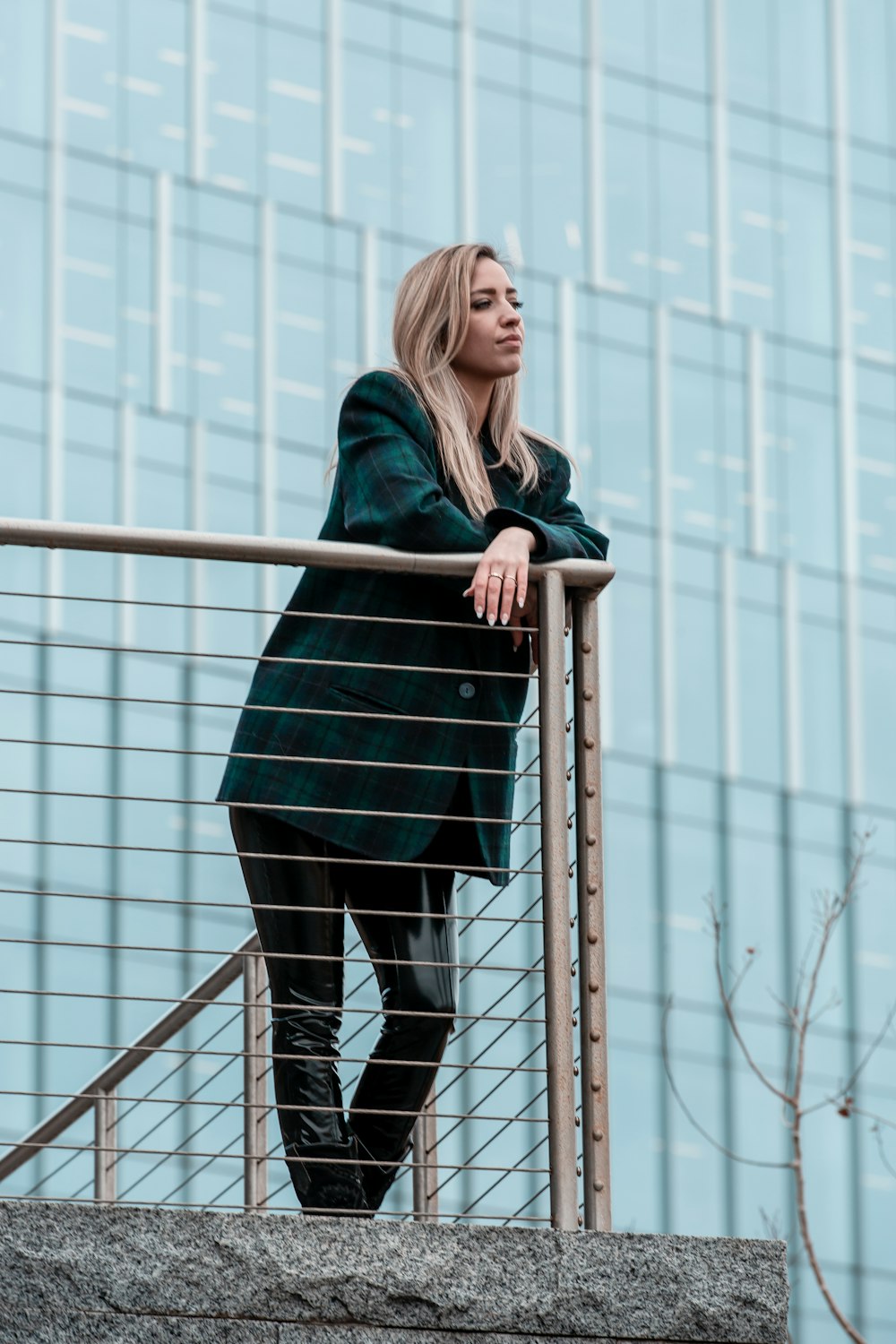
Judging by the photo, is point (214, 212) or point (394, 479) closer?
point (394, 479)

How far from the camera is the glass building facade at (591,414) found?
67.7 ft

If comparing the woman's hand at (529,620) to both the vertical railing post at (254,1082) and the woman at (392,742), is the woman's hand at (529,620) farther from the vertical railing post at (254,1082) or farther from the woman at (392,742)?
the vertical railing post at (254,1082)

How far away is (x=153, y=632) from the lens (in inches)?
814

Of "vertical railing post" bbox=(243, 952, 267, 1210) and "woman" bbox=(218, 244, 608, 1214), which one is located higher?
"woman" bbox=(218, 244, 608, 1214)

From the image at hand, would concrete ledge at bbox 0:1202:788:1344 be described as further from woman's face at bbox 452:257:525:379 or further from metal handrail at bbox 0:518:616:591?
woman's face at bbox 452:257:525:379

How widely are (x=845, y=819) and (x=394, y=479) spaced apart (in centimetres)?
1949

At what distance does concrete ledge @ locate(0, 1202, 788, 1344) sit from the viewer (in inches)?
167

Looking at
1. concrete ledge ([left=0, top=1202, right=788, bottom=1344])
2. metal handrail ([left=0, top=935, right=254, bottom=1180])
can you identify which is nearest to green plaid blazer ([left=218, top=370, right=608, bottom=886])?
concrete ledge ([left=0, top=1202, right=788, bottom=1344])

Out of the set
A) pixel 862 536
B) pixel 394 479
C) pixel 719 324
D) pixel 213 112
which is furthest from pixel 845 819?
pixel 394 479

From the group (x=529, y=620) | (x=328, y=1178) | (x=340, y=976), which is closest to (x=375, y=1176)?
(x=328, y=1178)

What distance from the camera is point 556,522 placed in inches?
209

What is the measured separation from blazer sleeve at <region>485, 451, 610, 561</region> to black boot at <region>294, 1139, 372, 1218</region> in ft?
4.01

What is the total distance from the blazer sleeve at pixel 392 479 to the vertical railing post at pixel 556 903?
8.6 inches

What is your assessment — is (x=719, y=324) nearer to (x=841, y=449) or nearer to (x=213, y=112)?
(x=841, y=449)
